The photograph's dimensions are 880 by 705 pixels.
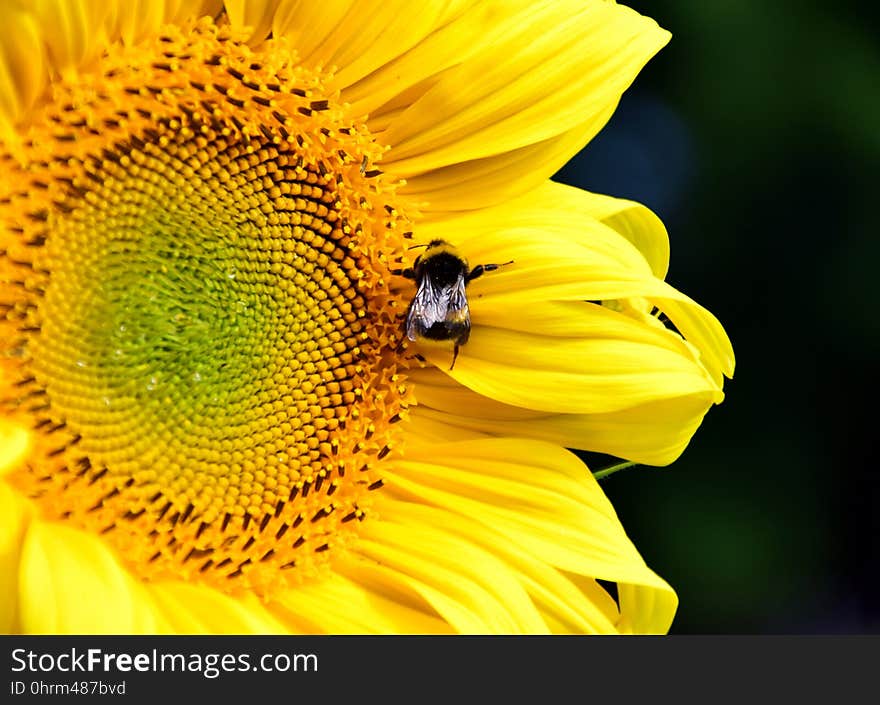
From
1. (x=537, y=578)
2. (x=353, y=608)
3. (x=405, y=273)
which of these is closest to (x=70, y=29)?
(x=405, y=273)

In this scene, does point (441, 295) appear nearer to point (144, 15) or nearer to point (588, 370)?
point (588, 370)

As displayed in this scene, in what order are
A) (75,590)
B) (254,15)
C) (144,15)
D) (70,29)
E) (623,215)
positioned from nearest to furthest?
(75,590), (70,29), (144,15), (254,15), (623,215)

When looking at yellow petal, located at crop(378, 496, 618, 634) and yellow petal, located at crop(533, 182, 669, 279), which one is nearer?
yellow petal, located at crop(378, 496, 618, 634)

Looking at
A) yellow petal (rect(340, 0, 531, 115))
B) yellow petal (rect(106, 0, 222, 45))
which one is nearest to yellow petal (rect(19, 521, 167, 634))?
yellow petal (rect(106, 0, 222, 45))

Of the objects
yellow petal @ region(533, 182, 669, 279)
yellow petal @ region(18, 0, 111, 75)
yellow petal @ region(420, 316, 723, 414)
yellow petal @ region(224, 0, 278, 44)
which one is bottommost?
yellow petal @ region(420, 316, 723, 414)

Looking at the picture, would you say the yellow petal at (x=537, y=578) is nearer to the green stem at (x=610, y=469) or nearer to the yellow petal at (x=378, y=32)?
the green stem at (x=610, y=469)

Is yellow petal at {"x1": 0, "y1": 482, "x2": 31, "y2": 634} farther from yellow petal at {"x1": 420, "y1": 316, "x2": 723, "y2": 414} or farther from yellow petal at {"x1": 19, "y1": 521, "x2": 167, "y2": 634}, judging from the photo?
yellow petal at {"x1": 420, "y1": 316, "x2": 723, "y2": 414}
